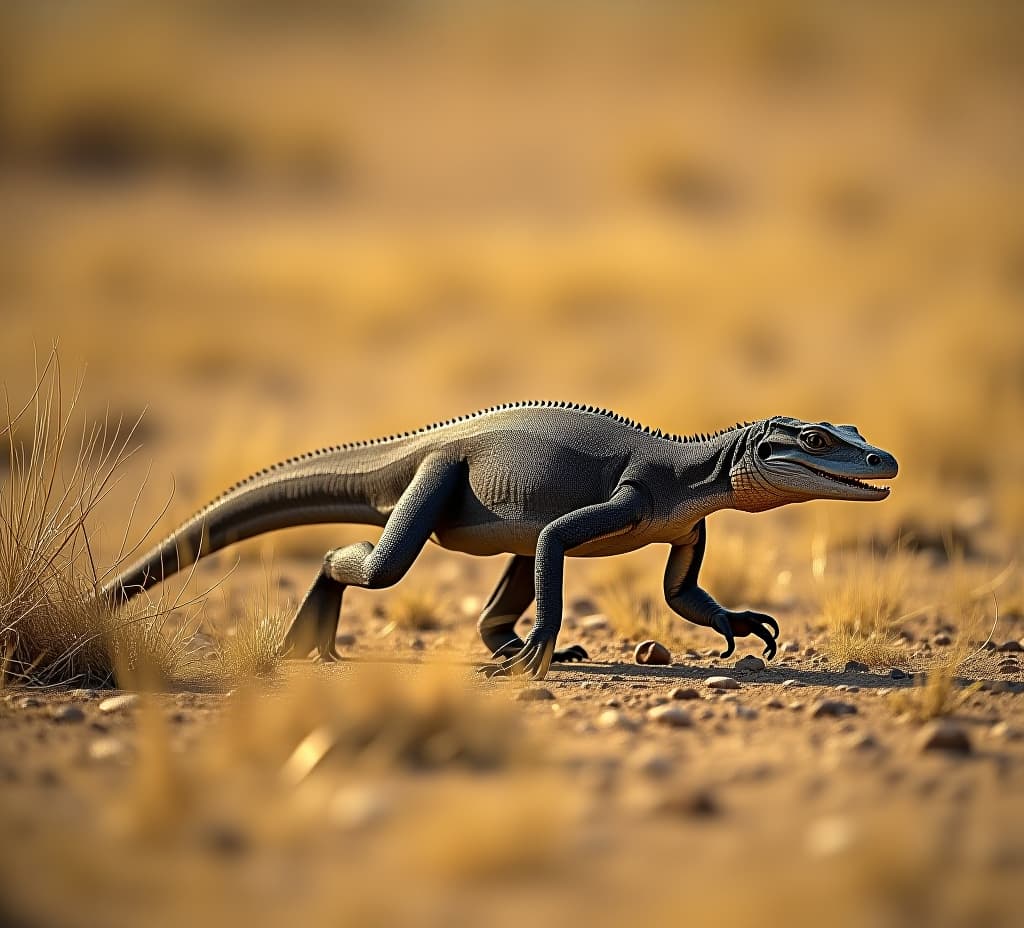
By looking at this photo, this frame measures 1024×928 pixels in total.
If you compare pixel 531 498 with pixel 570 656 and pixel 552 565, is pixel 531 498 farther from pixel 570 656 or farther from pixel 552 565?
pixel 570 656

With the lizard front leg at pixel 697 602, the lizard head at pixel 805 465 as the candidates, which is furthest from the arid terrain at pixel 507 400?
the lizard head at pixel 805 465

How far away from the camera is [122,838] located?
489cm

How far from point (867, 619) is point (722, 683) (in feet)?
6.03

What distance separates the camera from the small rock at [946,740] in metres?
5.89

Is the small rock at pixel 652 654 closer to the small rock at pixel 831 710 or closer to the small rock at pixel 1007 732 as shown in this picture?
the small rock at pixel 831 710

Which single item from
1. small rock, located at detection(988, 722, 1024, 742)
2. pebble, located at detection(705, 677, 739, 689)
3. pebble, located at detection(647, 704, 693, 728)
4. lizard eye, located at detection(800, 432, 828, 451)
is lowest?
pebble, located at detection(705, 677, 739, 689)

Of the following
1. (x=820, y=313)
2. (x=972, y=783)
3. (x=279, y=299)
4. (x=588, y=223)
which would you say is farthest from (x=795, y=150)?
(x=972, y=783)

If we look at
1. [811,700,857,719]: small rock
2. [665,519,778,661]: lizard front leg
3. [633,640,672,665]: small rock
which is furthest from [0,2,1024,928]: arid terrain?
[665,519,778,661]: lizard front leg

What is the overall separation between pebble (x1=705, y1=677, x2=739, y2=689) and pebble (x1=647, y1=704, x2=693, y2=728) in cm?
79

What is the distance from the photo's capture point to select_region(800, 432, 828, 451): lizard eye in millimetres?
7426

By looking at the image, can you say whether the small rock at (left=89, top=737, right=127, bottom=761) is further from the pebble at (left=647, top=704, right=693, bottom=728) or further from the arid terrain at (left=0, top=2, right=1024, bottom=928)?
the pebble at (left=647, top=704, right=693, bottom=728)

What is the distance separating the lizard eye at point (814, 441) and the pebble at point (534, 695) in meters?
1.69

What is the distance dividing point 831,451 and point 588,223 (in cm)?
2240

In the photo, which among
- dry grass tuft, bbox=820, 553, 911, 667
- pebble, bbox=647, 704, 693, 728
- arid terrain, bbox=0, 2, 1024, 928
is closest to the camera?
arid terrain, bbox=0, 2, 1024, 928
